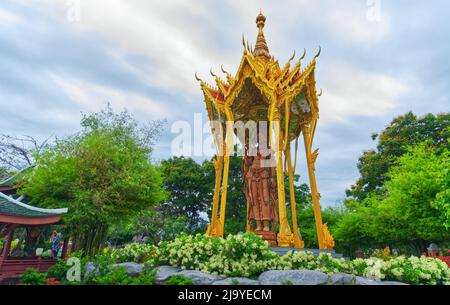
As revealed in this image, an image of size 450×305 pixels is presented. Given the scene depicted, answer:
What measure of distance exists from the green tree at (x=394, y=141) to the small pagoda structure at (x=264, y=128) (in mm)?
19162

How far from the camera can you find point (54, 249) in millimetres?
14258

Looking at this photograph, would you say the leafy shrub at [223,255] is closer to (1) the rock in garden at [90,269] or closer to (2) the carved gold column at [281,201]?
(2) the carved gold column at [281,201]

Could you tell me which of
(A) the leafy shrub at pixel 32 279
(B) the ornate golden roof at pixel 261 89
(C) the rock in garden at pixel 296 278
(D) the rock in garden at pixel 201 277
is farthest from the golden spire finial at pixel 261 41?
(A) the leafy shrub at pixel 32 279

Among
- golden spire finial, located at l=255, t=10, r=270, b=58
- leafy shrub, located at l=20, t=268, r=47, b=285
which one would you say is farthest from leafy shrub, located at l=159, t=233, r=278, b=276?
golden spire finial, located at l=255, t=10, r=270, b=58

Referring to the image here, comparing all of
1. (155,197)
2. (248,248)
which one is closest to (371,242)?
(155,197)

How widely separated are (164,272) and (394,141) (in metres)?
28.0

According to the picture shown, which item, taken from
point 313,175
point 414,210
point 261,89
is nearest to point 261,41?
point 261,89

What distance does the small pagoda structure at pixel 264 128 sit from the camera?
30.0 ft

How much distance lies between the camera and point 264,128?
1063 centimetres

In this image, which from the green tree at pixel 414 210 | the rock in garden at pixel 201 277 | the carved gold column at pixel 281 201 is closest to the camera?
the rock in garden at pixel 201 277

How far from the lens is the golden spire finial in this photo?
11.0 metres

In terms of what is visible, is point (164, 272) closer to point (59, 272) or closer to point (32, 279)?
point (32, 279)
